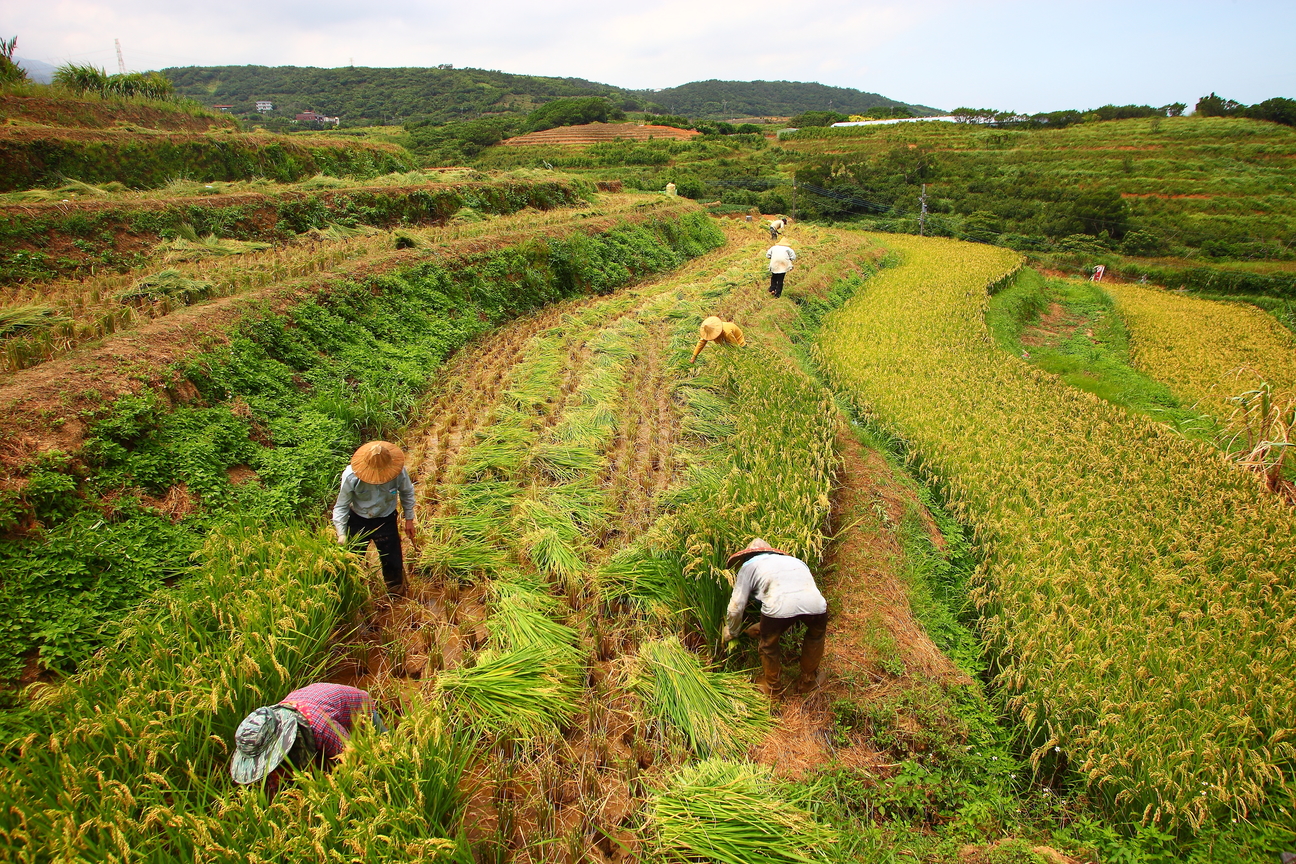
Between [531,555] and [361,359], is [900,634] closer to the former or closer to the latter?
[531,555]

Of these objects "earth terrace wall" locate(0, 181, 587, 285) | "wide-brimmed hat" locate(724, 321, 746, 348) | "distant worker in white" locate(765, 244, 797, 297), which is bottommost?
"wide-brimmed hat" locate(724, 321, 746, 348)

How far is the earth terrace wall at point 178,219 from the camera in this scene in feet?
23.9

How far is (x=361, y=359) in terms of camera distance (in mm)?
6887

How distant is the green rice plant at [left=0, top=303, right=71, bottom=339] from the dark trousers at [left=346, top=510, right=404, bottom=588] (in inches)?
152

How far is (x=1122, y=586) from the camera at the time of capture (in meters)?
3.93

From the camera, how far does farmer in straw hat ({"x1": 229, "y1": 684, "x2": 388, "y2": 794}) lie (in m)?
2.36

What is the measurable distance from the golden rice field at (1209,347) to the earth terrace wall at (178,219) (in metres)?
14.1

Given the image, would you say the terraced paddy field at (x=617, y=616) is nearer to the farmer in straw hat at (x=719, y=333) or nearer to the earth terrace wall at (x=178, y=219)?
the farmer in straw hat at (x=719, y=333)

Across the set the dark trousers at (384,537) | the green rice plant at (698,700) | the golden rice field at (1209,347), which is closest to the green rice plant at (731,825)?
the green rice plant at (698,700)

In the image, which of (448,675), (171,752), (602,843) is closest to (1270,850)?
(602,843)

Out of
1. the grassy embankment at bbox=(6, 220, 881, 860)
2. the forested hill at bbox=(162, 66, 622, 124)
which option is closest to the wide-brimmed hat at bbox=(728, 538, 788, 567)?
the grassy embankment at bbox=(6, 220, 881, 860)

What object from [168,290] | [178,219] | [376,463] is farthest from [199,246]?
[376,463]

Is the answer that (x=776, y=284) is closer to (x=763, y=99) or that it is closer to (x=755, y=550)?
(x=755, y=550)

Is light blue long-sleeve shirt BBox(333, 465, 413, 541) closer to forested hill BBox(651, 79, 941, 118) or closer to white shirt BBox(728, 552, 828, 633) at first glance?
white shirt BBox(728, 552, 828, 633)
